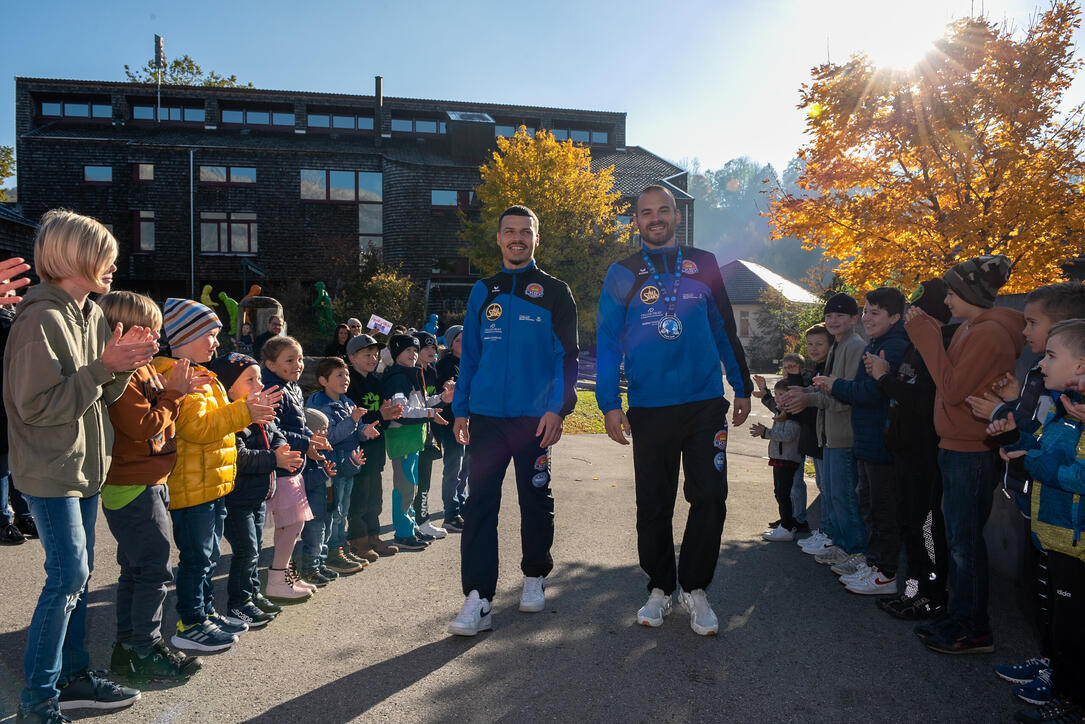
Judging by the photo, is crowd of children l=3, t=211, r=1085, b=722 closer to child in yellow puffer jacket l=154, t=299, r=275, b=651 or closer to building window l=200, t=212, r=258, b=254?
child in yellow puffer jacket l=154, t=299, r=275, b=651

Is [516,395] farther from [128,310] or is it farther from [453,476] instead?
[453,476]

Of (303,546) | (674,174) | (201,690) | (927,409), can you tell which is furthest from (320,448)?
(674,174)

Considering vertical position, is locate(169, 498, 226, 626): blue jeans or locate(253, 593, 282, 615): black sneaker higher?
locate(169, 498, 226, 626): blue jeans

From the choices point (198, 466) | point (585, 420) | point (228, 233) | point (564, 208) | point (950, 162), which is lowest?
point (585, 420)

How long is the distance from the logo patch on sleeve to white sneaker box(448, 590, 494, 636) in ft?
6.70

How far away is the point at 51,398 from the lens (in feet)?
8.99

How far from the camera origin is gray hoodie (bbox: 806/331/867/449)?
5293 millimetres

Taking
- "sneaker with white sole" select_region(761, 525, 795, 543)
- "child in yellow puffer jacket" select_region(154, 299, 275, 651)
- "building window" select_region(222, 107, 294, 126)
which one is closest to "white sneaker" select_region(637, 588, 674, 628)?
"sneaker with white sole" select_region(761, 525, 795, 543)

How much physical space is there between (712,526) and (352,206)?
33.8 meters

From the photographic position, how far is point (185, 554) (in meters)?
3.65

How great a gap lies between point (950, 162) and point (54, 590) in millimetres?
13307

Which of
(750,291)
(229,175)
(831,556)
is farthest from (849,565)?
(750,291)

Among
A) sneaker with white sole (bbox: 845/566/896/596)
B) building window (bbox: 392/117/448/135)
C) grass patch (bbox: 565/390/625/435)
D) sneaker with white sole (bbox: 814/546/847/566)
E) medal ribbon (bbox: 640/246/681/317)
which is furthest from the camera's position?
building window (bbox: 392/117/448/135)

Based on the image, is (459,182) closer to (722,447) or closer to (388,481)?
(388,481)
